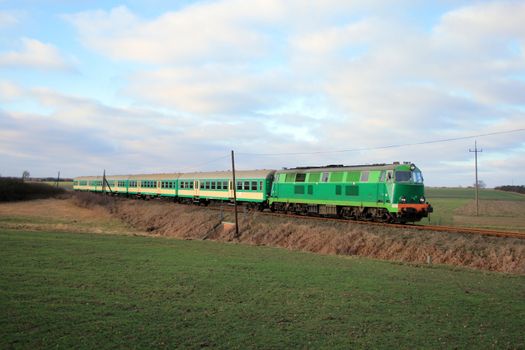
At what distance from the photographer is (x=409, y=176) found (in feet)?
92.7

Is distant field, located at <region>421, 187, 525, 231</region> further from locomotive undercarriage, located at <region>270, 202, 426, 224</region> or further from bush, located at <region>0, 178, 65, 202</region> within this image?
bush, located at <region>0, 178, 65, 202</region>

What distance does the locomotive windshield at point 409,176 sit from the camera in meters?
27.6

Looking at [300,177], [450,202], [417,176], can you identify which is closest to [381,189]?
[417,176]

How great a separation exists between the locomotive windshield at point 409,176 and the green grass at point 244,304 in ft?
34.6

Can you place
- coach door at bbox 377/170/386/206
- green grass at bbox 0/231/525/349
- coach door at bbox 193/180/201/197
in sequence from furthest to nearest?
1. coach door at bbox 193/180/201/197
2. coach door at bbox 377/170/386/206
3. green grass at bbox 0/231/525/349

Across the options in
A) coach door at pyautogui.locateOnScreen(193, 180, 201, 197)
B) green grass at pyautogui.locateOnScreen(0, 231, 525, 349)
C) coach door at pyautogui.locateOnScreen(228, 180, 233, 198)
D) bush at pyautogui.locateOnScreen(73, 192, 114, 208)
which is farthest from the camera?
bush at pyautogui.locateOnScreen(73, 192, 114, 208)

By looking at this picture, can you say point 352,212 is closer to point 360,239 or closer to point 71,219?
point 360,239

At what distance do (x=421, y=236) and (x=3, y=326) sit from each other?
64.1ft

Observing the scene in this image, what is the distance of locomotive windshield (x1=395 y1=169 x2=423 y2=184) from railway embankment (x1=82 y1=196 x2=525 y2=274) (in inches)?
165

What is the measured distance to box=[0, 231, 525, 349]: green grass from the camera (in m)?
8.30

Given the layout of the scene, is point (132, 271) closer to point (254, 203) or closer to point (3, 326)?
point (3, 326)

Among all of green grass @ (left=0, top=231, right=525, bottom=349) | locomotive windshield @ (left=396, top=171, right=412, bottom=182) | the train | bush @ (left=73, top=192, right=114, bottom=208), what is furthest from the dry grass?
locomotive windshield @ (left=396, top=171, right=412, bottom=182)

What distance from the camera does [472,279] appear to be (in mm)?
15641

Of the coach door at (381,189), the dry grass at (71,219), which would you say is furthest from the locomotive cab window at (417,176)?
the dry grass at (71,219)
